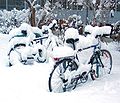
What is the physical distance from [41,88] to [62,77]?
0.52m

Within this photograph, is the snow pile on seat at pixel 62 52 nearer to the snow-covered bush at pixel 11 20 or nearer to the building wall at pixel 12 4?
the snow-covered bush at pixel 11 20

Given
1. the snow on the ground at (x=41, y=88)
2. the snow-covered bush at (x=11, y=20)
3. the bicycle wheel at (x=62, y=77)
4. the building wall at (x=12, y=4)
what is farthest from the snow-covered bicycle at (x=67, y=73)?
the building wall at (x=12, y=4)

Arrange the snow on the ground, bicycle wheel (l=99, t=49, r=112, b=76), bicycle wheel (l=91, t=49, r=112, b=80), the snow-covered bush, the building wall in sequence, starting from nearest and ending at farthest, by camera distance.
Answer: the snow on the ground, bicycle wheel (l=91, t=49, r=112, b=80), bicycle wheel (l=99, t=49, r=112, b=76), the snow-covered bush, the building wall

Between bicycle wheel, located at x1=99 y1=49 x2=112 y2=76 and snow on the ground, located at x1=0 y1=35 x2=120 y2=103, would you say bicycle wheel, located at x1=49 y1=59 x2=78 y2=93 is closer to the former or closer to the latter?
snow on the ground, located at x1=0 y1=35 x2=120 y2=103

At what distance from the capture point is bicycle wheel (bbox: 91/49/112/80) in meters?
7.36

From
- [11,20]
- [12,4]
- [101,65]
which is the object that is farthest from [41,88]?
[12,4]

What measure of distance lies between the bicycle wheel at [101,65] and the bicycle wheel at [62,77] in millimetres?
735

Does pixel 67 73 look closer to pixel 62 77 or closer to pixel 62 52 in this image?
pixel 62 77

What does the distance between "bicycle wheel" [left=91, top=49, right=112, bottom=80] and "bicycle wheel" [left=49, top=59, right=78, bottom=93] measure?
0.74 m

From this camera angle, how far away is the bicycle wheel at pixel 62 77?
6488 millimetres

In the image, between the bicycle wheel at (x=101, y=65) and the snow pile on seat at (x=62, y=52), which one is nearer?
the snow pile on seat at (x=62, y=52)

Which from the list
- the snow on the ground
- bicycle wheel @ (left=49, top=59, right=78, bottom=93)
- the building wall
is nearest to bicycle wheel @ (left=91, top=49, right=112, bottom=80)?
the snow on the ground

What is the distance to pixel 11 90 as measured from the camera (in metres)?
6.56

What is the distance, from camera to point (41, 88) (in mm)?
6703
